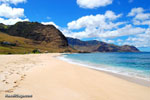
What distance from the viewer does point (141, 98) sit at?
5.53 meters

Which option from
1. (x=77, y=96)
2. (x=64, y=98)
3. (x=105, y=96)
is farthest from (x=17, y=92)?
(x=105, y=96)

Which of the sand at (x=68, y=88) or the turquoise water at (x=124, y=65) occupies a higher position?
the sand at (x=68, y=88)

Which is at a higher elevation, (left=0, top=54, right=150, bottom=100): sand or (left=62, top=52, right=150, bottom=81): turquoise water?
(left=0, top=54, right=150, bottom=100): sand

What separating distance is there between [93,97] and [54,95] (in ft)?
6.86

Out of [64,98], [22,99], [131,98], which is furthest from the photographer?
[131,98]

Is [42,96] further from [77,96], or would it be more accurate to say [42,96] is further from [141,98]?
[141,98]

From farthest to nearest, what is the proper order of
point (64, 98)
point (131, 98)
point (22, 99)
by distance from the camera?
point (131, 98) < point (64, 98) < point (22, 99)

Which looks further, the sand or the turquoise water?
the turquoise water

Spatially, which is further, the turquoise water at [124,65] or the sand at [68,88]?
the turquoise water at [124,65]

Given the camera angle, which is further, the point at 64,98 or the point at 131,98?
the point at 131,98

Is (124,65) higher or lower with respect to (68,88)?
lower

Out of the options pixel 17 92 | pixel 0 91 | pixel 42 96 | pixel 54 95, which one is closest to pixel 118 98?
pixel 54 95

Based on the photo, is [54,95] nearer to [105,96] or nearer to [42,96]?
[42,96]

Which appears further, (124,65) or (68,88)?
(124,65)
